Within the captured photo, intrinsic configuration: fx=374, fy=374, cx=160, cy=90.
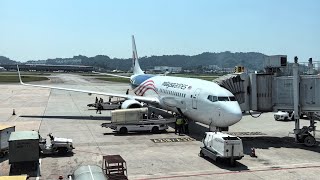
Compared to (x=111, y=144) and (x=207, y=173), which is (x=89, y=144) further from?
(x=207, y=173)

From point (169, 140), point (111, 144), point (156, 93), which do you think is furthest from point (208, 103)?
point (156, 93)

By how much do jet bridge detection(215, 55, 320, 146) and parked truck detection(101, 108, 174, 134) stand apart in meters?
6.43

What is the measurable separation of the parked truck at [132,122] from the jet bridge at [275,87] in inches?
253

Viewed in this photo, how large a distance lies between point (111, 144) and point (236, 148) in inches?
377

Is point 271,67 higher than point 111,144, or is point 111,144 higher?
point 271,67

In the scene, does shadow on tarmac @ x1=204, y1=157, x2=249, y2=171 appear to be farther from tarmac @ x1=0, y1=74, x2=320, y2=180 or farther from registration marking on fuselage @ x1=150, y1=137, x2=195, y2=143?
registration marking on fuselage @ x1=150, y1=137, x2=195, y2=143

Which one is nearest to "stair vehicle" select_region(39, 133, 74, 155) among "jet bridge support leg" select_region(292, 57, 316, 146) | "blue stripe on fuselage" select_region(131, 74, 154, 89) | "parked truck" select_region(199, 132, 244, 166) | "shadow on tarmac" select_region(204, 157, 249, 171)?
"shadow on tarmac" select_region(204, 157, 249, 171)

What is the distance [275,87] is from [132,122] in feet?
38.2

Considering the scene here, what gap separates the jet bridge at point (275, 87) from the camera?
89.4ft

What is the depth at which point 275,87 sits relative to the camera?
93.7 feet

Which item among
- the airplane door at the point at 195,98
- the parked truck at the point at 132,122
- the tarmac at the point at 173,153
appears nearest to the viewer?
the tarmac at the point at 173,153

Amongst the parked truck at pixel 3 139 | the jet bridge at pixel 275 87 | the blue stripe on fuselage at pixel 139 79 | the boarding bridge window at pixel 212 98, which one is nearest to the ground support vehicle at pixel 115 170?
the parked truck at pixel 3 139

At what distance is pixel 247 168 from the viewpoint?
2020 centimetres

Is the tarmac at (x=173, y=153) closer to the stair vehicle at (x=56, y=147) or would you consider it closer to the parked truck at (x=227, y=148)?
the parked truck at (x=227, y=148)
